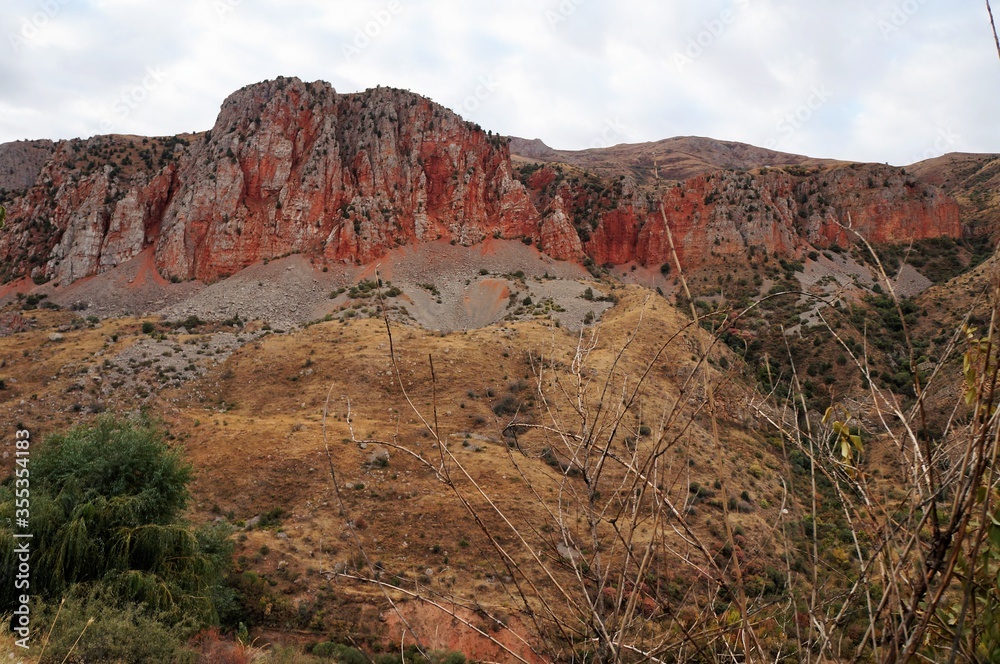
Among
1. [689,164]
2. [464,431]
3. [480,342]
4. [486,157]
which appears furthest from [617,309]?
[689,164]

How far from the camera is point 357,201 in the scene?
1817 inches

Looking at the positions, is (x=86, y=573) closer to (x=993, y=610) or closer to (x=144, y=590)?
(x=144, y=590)

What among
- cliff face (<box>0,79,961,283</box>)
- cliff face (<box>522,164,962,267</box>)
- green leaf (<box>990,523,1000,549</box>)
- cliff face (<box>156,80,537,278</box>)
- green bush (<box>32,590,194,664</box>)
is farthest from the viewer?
cliff face (<box>522,164,962,267</box>)

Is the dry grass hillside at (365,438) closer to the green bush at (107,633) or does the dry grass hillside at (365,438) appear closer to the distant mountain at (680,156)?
the green bush at (107,633)

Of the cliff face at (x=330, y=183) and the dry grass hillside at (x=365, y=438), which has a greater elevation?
the cliff face at (x=330, y=183)

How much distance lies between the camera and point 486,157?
54.0m

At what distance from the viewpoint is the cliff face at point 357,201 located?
45.0 m

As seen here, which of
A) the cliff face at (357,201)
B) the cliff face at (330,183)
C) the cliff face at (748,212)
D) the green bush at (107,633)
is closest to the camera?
the green bush at (107,633)

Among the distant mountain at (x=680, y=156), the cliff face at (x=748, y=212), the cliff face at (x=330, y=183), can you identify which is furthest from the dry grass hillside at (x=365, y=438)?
the distant mountain at (x=680, y=156)

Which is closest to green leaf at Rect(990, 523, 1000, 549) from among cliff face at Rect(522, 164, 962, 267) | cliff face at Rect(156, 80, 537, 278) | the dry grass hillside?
the dry grass hillside

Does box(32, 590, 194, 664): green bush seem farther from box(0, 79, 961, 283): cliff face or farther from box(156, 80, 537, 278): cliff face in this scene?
box(156, 80, 537, 278): cliff face

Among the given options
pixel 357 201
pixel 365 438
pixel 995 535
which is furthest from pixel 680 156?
pixel 995 535

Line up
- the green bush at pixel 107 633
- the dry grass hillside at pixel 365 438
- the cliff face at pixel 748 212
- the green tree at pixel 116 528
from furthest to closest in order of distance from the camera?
the cliff face at pixel 748 212, the dry grass hillside at pixel 365 438, the green tree at pixel 116 528, the green bush at pixel 107 633

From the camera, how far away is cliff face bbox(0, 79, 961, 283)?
148 ft
